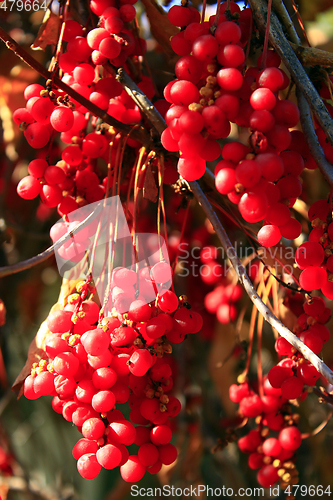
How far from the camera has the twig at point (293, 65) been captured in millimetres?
379

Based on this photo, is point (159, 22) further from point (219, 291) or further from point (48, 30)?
point (219, 291)

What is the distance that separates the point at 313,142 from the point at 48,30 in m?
0.38

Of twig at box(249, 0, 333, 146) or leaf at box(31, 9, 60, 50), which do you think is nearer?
twig at box(249, 0, 333, 146)

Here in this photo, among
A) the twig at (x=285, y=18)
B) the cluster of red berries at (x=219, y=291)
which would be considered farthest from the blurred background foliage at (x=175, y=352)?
the twig at (x=285, y=18)

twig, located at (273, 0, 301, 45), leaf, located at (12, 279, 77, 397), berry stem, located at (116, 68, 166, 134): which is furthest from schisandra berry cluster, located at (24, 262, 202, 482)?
twig, located at (273, 0, 301, 45)

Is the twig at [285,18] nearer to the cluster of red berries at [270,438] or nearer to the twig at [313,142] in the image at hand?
the twig at [313,142]

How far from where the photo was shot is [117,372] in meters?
0.42

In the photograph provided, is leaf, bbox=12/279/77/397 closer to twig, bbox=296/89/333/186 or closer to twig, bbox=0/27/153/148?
twig, bbox=0/27/153/148

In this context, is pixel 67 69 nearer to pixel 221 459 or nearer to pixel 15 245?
pixel 15 245

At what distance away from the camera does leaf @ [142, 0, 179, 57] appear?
1.93 ft

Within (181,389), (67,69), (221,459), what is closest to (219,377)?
(181,389)

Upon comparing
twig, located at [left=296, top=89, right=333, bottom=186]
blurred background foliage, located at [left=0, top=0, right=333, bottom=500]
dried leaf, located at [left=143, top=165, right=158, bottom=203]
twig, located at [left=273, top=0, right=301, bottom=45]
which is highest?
twig, located at [left=273, top=0, right=301, bottom=45]

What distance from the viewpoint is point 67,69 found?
50cm

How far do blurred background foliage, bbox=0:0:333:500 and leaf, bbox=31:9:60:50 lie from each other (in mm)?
206
